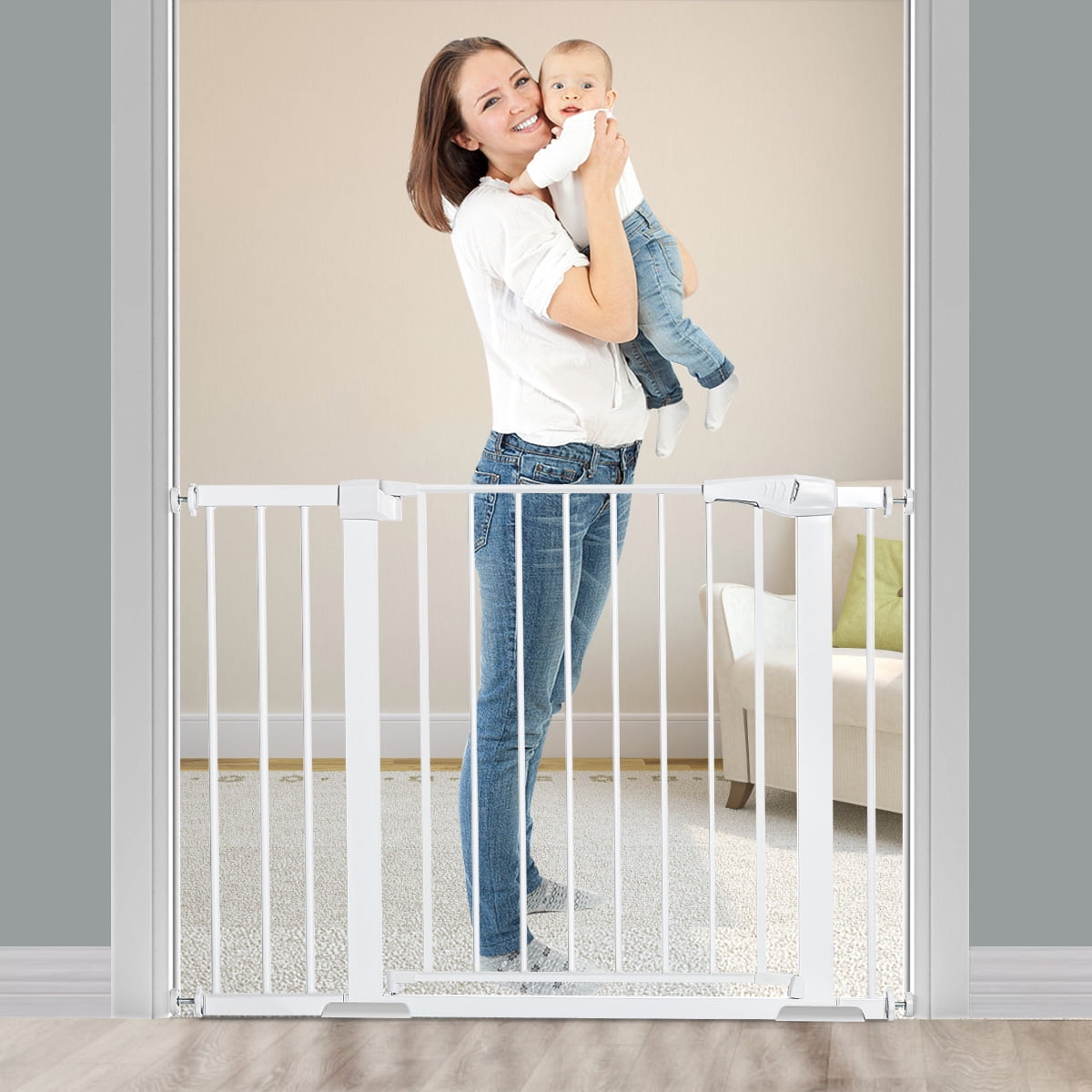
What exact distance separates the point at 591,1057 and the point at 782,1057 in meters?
0.29

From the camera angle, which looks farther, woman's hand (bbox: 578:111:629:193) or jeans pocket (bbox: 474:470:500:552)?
woman's hand (bbox: 578:111:629:193)

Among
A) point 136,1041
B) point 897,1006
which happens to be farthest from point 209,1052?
point 897,1006

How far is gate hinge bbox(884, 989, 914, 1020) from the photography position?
1.90 metres

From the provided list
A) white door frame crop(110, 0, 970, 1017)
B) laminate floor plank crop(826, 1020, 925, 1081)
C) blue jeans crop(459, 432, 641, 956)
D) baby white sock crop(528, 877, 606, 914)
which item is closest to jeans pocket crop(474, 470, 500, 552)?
blue jeans crop(459, 432, 641, 956)

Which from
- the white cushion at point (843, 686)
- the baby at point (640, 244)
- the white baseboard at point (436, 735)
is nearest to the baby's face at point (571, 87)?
the baby at point (640, 244)

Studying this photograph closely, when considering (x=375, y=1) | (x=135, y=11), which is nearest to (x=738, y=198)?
(x=375, y=1)

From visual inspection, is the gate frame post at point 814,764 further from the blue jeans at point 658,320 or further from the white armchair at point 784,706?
the white armchair at point 784,706

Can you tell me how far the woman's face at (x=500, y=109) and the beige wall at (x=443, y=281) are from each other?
1.68 meters

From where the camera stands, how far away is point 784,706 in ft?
10.3

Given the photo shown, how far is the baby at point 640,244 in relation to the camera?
7.80 ft

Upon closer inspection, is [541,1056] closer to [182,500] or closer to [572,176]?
[182,500]

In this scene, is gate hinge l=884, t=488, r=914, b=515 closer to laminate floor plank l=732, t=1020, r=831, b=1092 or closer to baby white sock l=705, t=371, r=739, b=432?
baby white sock l=705, t=371, r=739, b=432
